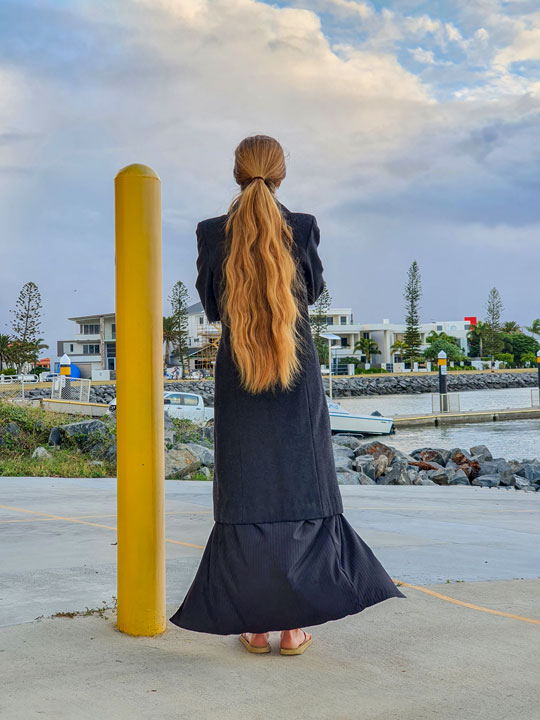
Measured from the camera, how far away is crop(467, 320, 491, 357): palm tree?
322ft

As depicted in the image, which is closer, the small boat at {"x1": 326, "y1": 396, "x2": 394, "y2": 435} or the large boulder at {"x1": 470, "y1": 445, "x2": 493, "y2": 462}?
the large boulder at {"x1": 470, "y1": 445, "x2": 493, "y2": 462}

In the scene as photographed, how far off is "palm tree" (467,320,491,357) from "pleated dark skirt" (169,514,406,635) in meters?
97.0

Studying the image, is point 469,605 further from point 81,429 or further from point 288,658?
point 81,429

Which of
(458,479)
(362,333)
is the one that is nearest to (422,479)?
(458,479)

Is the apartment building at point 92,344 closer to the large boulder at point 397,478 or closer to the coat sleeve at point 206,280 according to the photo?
the large boulder at point 397,478

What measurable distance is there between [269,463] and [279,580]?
366mm

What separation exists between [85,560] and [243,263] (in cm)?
209

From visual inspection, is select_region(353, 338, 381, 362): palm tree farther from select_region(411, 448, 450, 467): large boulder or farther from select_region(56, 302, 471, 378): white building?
select_region(411, 448, 450, 467): large boulder

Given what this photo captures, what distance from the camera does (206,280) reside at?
9.08 feet

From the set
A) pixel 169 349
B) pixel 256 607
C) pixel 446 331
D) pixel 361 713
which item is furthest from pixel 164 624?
pixel 446 331

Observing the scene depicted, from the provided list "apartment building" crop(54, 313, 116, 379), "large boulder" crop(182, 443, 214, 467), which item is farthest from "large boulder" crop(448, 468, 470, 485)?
"apartment building" crop(54, 313, 116, 379)

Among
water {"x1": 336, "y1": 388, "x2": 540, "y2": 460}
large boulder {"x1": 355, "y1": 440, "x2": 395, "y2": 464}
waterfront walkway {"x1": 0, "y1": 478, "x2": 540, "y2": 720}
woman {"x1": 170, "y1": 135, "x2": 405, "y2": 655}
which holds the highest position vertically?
woman {"x1": 170, "y1": 135, "x2": 405, "y2": 655}

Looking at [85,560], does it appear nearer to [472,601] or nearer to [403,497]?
[472,601]

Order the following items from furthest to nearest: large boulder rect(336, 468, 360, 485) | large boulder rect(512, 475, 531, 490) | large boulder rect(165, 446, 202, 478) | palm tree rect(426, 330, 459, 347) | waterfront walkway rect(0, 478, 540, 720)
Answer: palm tree rect(426, 330, 459, 347)
large boulder rect(512, 475, 531, 490)
large boulder rect(336, 468, 360, 485)
large boulder rect(165, 446, 202, 478)
waterfront walkway rect(0, 478, 540, 720)
